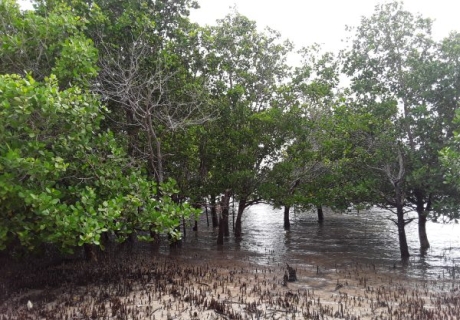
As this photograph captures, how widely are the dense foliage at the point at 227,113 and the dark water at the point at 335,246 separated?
1.44 m

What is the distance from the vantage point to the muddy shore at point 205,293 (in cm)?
776

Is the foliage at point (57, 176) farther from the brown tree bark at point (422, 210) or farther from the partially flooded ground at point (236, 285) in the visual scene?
the brown tree bark at point (422, 210)

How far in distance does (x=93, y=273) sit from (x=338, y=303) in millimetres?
6712

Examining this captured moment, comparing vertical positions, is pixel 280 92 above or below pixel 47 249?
above

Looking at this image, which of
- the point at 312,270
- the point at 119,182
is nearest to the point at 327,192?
the point at 312,270

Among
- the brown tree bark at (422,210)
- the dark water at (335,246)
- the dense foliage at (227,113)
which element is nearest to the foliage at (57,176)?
the dense foliage at (227,113)

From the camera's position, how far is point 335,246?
19.5 meters

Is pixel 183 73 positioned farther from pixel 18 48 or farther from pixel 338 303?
pixel 338 303

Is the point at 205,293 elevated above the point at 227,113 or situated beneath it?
situated beneath

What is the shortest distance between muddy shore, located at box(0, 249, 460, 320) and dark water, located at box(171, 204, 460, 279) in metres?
2.28

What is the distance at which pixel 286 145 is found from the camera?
16.3 meters

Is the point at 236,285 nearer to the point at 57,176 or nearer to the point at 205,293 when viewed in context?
the point at 205,293

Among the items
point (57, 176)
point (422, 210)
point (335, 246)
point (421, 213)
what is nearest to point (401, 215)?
point (421, 213)

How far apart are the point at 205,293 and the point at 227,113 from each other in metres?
8.78
